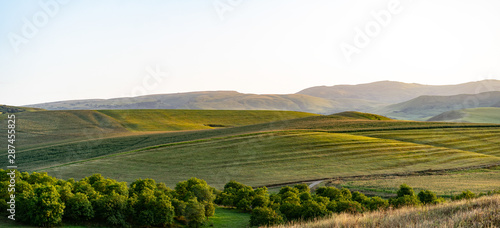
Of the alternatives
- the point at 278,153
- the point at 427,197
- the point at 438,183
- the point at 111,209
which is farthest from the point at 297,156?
the point at 111,209

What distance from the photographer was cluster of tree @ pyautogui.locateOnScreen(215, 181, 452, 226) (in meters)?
20.3

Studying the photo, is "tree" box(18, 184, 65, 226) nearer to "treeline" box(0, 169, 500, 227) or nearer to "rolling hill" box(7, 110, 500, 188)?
"treeline" box(0, 169, 500, 227)

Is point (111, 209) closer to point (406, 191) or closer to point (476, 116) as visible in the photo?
point (406, 191)

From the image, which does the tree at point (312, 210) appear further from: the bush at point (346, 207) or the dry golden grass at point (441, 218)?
the dry golden grass at point (441, 218)

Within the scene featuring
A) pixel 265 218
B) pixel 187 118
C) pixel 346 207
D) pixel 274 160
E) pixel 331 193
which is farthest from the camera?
pixel 187 118

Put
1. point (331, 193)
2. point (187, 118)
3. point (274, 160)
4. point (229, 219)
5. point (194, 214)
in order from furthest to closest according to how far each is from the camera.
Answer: point (187, 118)
point (274, 160)
point (331, 193)
point (229, 219)
point (194, 214)

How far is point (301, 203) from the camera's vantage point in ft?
79.2

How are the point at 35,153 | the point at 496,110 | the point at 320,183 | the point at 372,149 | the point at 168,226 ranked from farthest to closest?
1. the point at 496,110
2. the point at 35,153
3. the point at 372,149
4. the point at 320,183
5. the point at 168,226

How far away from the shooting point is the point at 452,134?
64750mm

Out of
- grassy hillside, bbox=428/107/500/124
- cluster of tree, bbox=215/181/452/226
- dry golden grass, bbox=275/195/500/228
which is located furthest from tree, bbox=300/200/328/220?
grassy hillside, bbox=428/107/500/124

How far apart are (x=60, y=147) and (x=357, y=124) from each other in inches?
2222

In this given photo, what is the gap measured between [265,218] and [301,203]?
5000 millimetres

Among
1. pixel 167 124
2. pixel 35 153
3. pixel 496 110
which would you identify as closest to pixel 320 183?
pixel 35 153

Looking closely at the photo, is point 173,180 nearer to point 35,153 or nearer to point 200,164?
point 200,164
